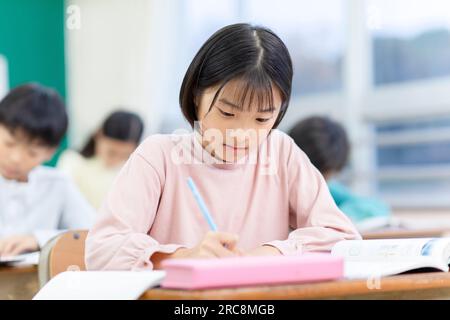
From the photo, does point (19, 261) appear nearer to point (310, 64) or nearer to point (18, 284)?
point (18, 284)

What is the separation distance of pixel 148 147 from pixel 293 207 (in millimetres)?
267

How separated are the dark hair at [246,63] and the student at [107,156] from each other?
2.05 m

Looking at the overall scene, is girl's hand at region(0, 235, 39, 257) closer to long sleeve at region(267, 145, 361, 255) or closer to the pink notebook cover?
long sleeve at region(267, 145, 361, 255)

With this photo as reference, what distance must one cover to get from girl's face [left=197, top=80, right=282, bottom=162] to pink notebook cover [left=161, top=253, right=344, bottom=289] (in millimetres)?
398

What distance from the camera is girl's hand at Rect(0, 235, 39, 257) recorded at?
179cm

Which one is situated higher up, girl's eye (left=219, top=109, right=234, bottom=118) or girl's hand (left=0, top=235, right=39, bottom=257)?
girl's eye (left=219, top=109, right=234, bottom=118)

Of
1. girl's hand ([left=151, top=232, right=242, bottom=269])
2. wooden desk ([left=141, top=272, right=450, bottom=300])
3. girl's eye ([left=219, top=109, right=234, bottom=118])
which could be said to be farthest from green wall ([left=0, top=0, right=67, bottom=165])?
wooden desk ([left=141, top=272, right=450, bottom=300])

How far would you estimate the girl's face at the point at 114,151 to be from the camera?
3.21 meters

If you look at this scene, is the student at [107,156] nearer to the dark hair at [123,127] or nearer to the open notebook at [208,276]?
the dark hair at [123,127]

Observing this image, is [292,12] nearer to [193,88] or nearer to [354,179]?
[354,179]

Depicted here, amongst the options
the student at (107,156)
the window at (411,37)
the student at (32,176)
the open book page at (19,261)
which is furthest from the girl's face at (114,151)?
the open book page at (19,261)

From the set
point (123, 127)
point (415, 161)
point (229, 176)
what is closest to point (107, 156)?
point (123, 127)

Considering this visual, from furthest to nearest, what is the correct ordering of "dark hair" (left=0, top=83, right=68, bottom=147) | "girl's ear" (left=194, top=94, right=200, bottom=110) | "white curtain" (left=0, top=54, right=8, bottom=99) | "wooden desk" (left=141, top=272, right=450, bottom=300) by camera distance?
1. "white curtain" (left=0, top=54, right=8, bottom=99)
2. "dark hair" (left=0, top=83, right=68, bottom=147)
3. "girl's ear" (left=194, top=94, right=200, bottom=110)
4. "wooden desk" (left=141, top=272, right=450, bottom=300)

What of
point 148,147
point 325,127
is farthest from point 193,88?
point 325,127
